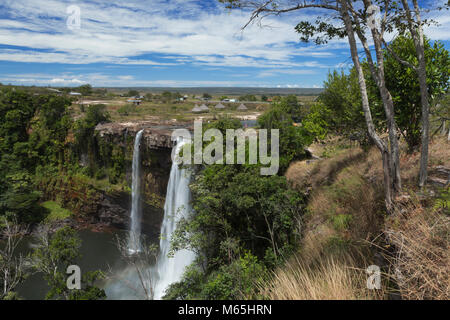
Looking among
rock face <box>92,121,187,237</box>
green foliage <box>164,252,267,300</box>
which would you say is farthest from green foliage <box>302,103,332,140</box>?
rock face <box>92,121,187,237</box>

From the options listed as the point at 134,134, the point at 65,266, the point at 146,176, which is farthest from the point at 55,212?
the point at 65,266

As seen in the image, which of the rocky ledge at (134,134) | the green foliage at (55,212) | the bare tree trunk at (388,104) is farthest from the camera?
the green foliage at (55,212)

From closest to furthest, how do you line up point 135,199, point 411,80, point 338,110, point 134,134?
point 411,80, point 338,110, point 134,134, point 135,199

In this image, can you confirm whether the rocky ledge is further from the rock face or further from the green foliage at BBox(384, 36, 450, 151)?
the green foliage at BBox(384, 36, 450, 151)

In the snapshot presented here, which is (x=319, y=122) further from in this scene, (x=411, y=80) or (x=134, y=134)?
(x=134, y=134)

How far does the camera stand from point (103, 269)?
760 inches

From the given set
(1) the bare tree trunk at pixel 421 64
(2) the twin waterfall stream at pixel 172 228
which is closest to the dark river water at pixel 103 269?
(2) the twin waterfall stream at pixel 172 228

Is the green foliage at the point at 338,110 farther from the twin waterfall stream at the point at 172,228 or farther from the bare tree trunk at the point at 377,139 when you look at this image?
the twin waterfall stream at the point at 172,228

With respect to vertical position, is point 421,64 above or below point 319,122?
above

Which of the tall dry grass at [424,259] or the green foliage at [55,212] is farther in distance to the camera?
the green foliage at [55,212]

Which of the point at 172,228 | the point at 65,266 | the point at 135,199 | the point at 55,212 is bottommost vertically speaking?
the point at 55,212

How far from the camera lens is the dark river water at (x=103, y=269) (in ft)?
53.4

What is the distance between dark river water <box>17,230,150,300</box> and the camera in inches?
640

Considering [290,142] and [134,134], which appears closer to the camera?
[290,142]
